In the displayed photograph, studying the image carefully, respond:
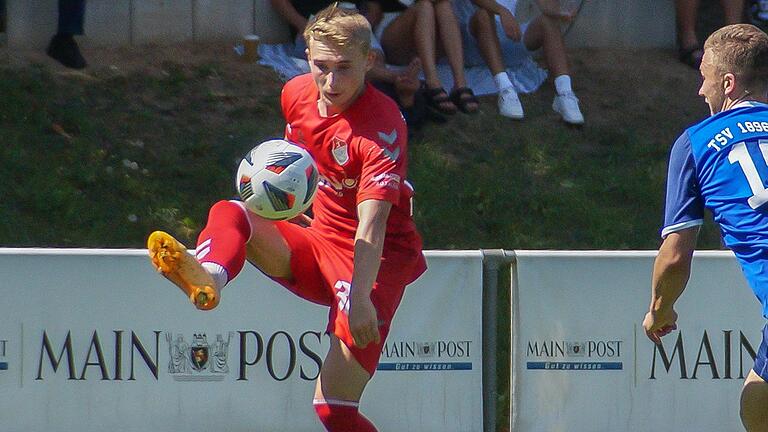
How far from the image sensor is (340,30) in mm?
4902

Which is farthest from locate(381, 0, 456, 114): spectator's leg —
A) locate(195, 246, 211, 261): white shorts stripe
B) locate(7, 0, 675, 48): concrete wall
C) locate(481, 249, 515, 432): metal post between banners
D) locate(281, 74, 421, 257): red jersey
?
locate(195, 246, 211, 261): white shorts stripe

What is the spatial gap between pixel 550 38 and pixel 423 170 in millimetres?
1622

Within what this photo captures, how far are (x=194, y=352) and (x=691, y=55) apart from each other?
18.8 ft

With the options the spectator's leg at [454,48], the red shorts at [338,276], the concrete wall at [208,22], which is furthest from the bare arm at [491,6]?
the red shorts at [338,276]

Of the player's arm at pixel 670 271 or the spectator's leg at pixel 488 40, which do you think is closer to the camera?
the player's arm at pixel 670 271

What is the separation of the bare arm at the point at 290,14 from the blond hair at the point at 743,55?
18.0 ft

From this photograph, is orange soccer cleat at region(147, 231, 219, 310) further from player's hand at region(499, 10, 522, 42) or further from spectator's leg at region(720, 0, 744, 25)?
spectator's leg at region(720, 0, 744, 25)

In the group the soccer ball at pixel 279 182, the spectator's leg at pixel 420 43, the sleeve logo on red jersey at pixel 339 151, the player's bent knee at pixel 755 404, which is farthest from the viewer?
the spectator's leg at pixel 420 43

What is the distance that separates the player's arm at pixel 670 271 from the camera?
4426mm

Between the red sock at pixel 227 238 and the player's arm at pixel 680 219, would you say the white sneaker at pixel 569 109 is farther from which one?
the player's arm at pixel 680 219

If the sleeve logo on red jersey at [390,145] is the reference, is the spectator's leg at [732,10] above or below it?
below

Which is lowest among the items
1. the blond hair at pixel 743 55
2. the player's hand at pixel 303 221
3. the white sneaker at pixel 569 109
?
the white sneaker at pixel 569 109

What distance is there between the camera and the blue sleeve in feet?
14.3

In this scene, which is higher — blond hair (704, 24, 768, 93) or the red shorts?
blond hair (704, 24, 768, 93)
